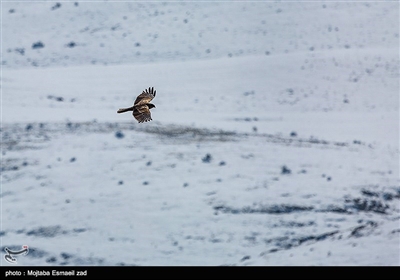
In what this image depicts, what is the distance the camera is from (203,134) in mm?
16297

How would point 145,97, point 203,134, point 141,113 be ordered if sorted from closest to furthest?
point 141,113
point 145,97
point 203,134

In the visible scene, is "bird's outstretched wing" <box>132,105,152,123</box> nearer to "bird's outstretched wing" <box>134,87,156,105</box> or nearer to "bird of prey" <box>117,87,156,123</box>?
"bird of prey" <box>117,87,156,123</box>

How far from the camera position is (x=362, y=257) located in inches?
559

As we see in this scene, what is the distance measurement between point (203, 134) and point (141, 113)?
7202 mm

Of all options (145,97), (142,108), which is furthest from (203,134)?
(142,108)

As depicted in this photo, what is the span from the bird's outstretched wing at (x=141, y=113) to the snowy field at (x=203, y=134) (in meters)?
5.25

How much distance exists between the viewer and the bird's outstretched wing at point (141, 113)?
9070mm

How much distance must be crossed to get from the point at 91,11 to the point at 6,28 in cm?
195

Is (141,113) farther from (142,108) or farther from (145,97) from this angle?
(145,97)

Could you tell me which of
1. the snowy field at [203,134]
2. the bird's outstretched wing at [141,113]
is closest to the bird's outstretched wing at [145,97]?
the bird's outstretched wing at [141,113]

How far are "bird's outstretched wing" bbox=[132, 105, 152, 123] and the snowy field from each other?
5250mm

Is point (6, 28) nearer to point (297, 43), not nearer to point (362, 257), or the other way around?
point (297, 43)

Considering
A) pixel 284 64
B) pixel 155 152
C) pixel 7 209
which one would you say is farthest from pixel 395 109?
pixel 7 209

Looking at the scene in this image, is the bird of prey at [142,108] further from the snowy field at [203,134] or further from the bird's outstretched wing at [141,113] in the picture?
the snowy field at [203,134]
